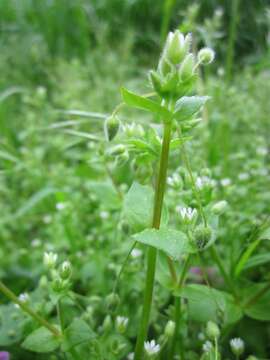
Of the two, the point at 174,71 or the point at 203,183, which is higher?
the point at 174,71

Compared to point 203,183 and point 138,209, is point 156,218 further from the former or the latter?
point 203,183

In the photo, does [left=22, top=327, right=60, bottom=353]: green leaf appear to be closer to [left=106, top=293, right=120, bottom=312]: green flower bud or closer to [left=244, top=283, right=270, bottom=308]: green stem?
[left=106, top=293, right=120, bottom=312]: green flower bud

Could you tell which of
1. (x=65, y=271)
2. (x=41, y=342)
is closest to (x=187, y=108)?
(x=65, y=271)

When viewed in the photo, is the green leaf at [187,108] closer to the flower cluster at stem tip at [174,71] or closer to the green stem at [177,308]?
the flower cluster at stem tip at [174,71]

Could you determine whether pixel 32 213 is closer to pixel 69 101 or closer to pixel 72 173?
pixel 72 173

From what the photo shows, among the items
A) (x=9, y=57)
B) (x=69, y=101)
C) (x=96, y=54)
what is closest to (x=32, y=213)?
(x=69, y=101)

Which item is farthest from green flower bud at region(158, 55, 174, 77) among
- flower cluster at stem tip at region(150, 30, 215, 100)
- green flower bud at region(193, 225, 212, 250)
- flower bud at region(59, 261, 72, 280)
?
flower bud at region(59, 261, 72, 280)
